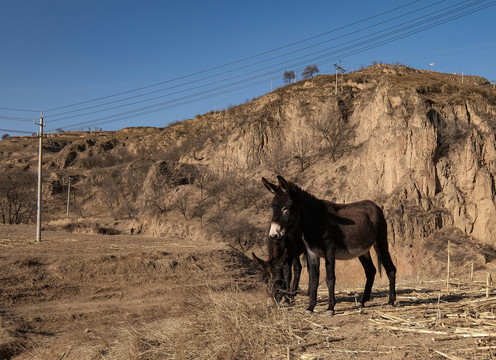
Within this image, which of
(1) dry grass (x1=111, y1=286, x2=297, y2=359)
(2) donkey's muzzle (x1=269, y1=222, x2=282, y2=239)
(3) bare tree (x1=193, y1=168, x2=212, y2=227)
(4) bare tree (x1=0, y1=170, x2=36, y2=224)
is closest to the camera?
(1) dry grass (x1=111, y1=286, x2=297, y2=359)

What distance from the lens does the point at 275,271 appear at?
7.87 meters

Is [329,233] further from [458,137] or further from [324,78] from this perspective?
[324,78]

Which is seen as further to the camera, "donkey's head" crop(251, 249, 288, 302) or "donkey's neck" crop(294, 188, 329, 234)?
"donkey's head" crop(251, 249, 288, 302)

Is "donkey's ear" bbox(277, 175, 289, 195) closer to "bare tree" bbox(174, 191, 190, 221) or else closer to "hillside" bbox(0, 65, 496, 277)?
"hillside" bbox(0, 65, 496, 277)

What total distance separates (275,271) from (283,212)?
148 centimetres

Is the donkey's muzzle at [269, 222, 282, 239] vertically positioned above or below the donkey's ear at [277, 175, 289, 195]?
below

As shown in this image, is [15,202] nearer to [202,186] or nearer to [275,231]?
[202,186]

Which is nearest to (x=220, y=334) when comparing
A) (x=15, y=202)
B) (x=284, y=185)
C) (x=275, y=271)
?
(x=275, y=271)

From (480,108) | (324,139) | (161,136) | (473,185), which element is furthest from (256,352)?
(161,136)

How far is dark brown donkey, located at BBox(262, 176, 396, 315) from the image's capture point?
6.96m

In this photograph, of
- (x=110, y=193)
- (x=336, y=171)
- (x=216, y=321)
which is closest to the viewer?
(x=216, y=321)

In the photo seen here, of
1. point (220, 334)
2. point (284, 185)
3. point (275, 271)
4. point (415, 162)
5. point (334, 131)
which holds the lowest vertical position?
point (220, 334)

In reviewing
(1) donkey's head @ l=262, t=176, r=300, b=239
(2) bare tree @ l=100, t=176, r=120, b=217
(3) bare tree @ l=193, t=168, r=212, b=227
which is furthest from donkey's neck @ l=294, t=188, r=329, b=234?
(2) bare tree @ l=100, t=176, r=120, b=217

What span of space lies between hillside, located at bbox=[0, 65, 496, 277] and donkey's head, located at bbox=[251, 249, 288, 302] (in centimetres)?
1416
